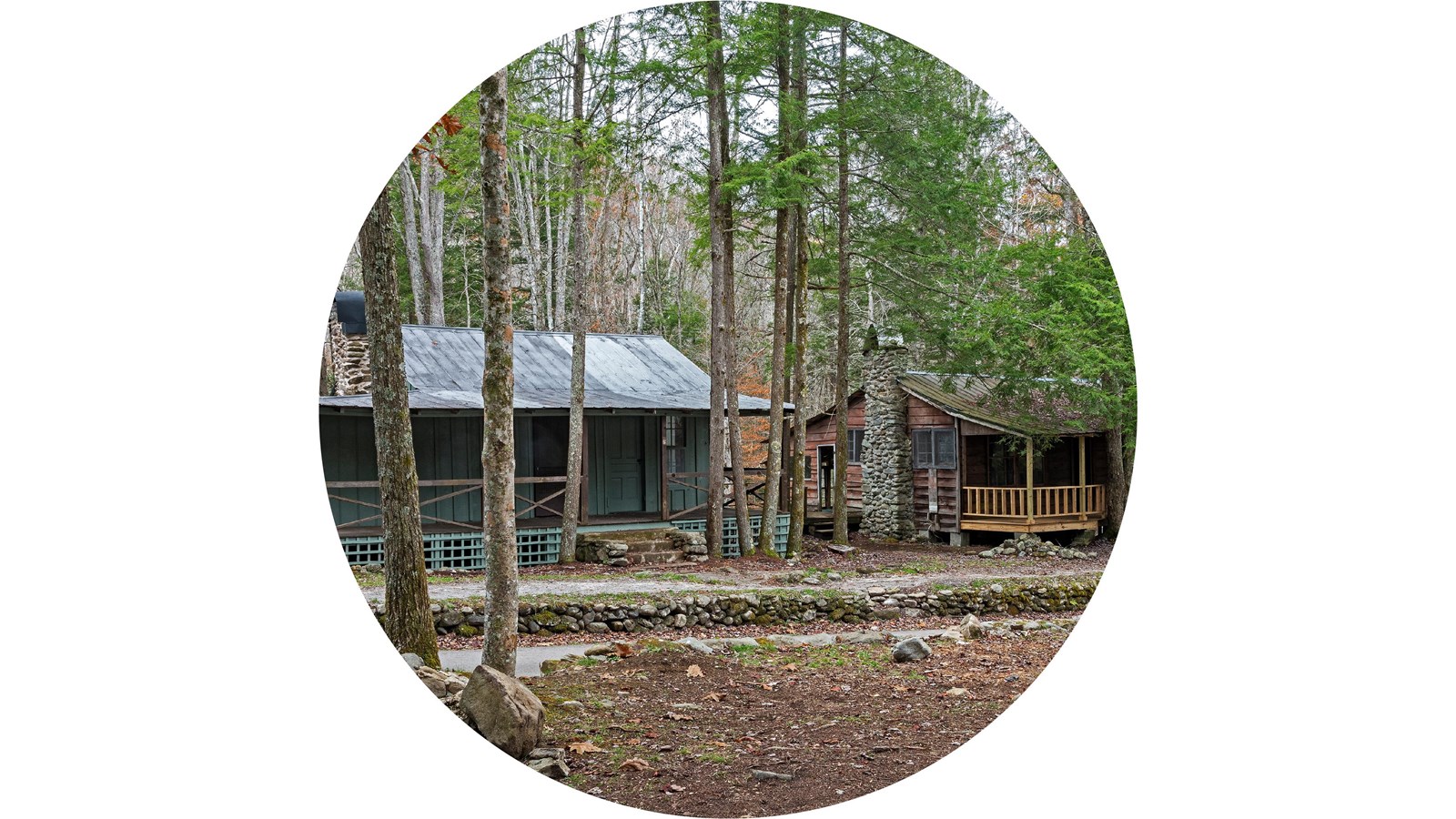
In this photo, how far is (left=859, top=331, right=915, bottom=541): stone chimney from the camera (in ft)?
61.5

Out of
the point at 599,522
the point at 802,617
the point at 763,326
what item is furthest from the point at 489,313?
the point at 763,326

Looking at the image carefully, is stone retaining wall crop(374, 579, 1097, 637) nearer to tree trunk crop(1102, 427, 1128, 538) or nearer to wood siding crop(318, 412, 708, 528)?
tree trunk crop(1102, 427, 1128, 538)

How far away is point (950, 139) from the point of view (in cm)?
1179

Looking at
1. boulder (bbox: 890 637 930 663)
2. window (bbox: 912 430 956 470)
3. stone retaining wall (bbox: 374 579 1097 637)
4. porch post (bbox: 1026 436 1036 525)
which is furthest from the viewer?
window (bbox: 912 430 956 470)

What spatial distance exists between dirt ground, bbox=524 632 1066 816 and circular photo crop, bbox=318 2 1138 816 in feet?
0.07

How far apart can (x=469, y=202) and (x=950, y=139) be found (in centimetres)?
628

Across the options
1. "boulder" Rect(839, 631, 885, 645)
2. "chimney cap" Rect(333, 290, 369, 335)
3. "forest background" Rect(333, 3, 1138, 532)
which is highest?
"forest background" Rect(333, 3, 1138, 532)

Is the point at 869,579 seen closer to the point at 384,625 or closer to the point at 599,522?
the point at 599,522

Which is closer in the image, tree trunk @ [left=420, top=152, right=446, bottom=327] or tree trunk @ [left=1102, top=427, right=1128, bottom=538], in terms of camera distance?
tree trunk @ [left=1102, top=427, right=1128, bottom=538]

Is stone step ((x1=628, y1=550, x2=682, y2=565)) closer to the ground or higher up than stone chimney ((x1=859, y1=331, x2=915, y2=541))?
closer to the ground

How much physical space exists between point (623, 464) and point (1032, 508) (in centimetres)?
549

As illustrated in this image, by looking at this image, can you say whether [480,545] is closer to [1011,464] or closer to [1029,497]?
[1029,497]

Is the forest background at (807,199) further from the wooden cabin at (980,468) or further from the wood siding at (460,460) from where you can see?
the wood siding at (460,460)

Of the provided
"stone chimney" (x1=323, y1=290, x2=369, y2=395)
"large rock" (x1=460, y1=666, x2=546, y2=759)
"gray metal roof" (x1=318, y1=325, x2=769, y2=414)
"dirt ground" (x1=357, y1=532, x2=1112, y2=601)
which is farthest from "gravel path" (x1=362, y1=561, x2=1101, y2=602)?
"large rock" (x1=460, y1=666, x2=546, y2=759)
